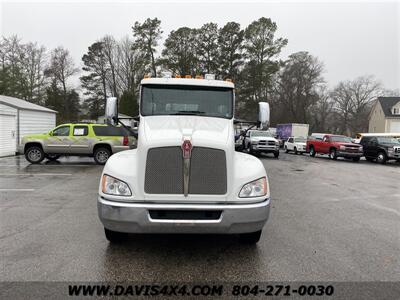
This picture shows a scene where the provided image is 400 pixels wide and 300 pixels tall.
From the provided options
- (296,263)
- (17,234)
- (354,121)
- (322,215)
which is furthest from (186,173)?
(354,121)

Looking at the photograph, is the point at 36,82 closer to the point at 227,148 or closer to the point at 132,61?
the point at 132,61

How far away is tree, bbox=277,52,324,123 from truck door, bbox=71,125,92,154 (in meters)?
43.0

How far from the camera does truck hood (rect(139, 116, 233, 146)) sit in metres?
3.99

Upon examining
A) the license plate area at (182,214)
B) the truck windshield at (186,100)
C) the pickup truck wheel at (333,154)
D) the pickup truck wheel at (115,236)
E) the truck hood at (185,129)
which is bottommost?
the pickup truck wheel at (115,236)

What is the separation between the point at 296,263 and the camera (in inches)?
Result: 160

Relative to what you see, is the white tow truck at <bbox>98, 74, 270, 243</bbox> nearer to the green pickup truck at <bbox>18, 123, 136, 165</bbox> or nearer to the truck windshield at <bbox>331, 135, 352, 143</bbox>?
the green pickup truck at <bbox>18, 123, 136, 165</bbox>

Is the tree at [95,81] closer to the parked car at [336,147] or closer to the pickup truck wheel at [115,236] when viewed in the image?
the parked car at [336,147]

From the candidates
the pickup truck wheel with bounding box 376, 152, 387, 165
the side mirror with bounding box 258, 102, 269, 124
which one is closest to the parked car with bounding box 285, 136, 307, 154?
the pickup truck wheel with bounding box 376, 152, 387, 165

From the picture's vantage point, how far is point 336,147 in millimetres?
22250

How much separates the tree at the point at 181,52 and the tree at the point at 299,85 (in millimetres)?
16855

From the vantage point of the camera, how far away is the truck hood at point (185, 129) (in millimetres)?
3992

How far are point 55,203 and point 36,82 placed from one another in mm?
45222

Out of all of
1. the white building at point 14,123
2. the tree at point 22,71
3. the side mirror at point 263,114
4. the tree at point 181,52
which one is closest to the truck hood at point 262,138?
the white building at point 14,123

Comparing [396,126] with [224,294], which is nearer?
[224,294]
